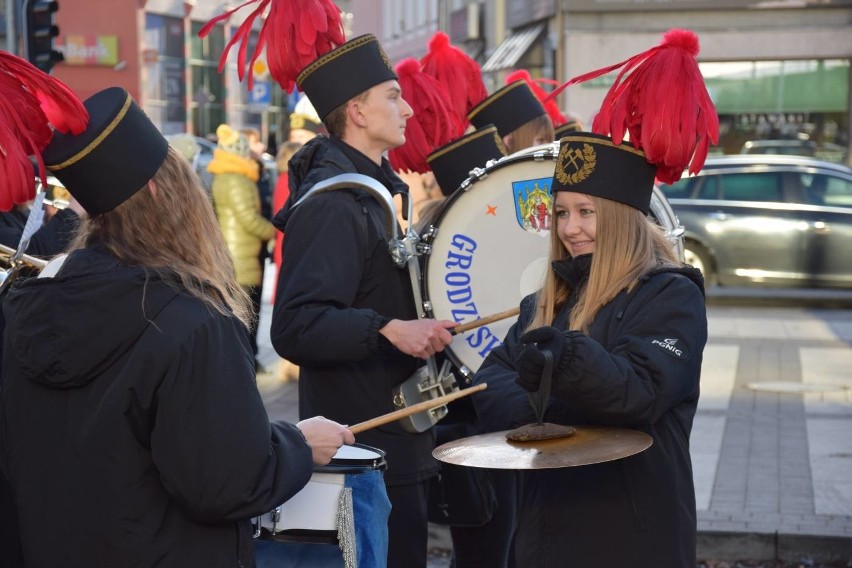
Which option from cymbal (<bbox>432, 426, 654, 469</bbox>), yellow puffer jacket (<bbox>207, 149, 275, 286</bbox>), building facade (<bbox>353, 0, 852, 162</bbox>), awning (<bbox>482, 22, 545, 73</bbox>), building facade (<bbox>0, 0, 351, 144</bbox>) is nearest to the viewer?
cymbal (<bbox>432, 426, 654, 469</bbox>)

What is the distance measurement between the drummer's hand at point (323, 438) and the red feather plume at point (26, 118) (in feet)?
2.49

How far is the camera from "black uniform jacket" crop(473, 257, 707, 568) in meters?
3.04

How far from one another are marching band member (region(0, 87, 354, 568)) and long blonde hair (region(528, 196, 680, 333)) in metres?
0.84

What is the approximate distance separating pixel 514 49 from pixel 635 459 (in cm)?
2565

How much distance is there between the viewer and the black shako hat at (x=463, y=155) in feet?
16.0

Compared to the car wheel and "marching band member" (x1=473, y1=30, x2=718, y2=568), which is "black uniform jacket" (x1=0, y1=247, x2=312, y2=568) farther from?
the car wheel

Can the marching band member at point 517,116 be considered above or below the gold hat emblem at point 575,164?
above

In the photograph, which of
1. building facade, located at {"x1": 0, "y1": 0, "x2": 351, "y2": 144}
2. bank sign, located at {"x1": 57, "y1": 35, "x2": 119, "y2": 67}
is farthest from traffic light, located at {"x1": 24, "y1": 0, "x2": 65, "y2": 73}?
bank sign, located at {"x1": 57, "y1": 35, "x2": 119, "y2": 67}

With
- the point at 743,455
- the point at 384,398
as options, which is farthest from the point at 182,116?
the point at 384,398

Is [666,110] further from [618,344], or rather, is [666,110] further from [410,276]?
[410,276]

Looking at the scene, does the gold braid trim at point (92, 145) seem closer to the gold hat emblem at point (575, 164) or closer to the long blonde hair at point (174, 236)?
the long blonde hair at point (174, 236)

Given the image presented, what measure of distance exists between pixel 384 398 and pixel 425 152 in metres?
1.46

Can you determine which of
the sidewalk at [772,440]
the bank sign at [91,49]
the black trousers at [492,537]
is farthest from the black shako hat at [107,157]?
the bank sign at [91,49]

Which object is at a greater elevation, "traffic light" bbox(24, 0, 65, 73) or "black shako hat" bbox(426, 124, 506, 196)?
"traffic light" bbox(24, 0, 65, 73)
